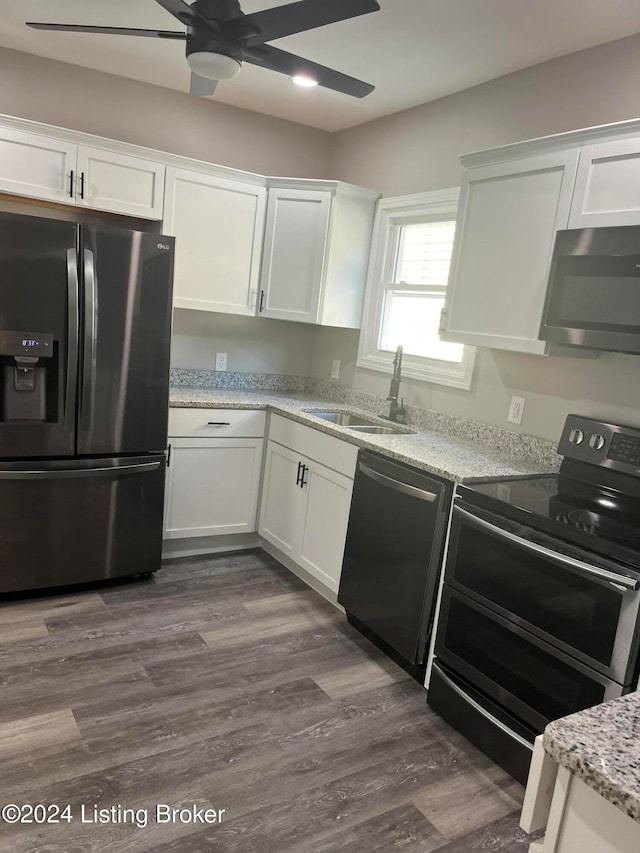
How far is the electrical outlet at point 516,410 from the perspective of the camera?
111 inches

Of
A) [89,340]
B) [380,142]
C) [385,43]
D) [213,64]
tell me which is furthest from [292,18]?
[380,142]

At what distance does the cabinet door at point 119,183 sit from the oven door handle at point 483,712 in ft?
9.01

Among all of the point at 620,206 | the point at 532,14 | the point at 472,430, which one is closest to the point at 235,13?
the point at 532,14

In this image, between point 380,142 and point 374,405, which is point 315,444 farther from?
point 380,142

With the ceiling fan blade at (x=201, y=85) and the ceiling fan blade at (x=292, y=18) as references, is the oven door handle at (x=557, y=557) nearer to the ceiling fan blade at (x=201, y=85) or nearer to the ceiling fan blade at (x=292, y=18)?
the ceiling fan blade at (x=292, y=18)

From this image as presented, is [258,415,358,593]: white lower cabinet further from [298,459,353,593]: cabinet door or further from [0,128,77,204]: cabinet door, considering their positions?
[0,128,77,204]: cabinet door

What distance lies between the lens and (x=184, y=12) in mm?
1869

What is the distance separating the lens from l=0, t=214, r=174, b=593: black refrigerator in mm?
2701

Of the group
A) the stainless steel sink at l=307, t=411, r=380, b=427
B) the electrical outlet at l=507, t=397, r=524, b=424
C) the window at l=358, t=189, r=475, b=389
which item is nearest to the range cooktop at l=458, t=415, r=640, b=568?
the electrical outlet at l=507, t=397, r=524, b=424

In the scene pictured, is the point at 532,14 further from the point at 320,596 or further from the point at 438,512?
the point at 320,596

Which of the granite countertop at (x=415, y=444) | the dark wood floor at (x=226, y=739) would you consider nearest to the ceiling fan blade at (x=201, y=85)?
the granite countertop at (x=415, y=444)

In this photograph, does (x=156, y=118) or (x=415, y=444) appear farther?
(x=156, y=118)

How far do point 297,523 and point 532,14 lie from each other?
8.21 ft

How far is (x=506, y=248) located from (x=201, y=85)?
1.36 m
